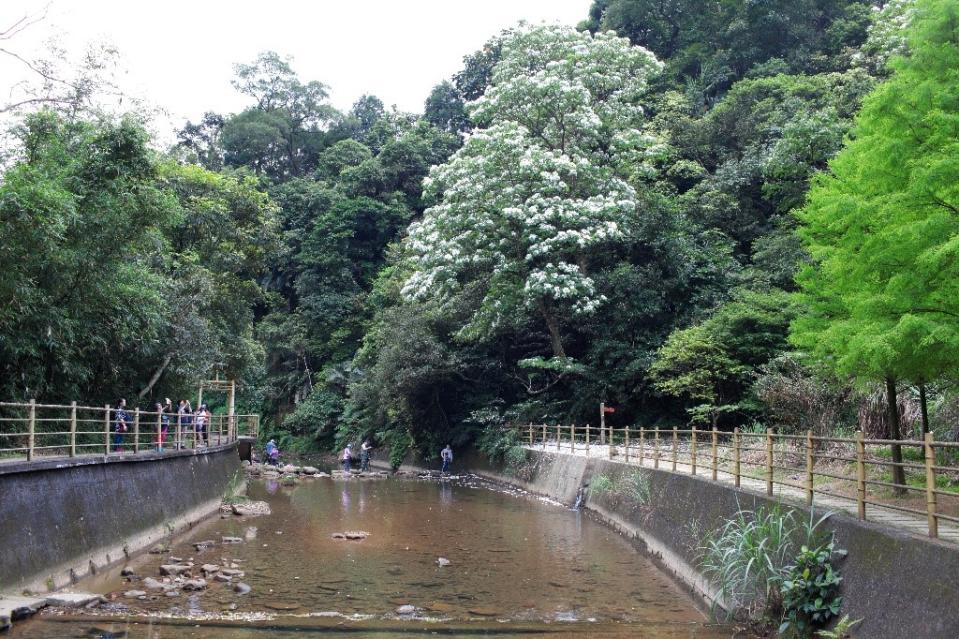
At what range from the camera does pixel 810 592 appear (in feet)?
26.1

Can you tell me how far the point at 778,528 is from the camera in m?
9.07

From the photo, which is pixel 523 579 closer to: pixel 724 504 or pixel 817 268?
pixel 724 504

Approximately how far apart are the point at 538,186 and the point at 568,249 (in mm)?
2517

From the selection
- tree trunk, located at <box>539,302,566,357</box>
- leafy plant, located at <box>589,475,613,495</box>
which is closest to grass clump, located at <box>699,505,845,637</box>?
leafy plant, located at <box>589,475,613,495</box>

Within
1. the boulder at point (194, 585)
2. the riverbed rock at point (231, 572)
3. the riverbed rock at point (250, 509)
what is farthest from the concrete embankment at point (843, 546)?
the riverbed rock at point (250, 509)

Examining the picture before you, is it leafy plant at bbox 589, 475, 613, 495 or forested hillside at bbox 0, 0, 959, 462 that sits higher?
forested hillside at bbox 0, 0, 959, 462

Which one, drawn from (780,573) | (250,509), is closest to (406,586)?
(780,573)

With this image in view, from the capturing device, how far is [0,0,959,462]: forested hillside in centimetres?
1117

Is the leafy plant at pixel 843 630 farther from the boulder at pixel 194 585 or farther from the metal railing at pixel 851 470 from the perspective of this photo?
the boulder at pixel 194 585

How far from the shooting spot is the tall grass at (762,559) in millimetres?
8562

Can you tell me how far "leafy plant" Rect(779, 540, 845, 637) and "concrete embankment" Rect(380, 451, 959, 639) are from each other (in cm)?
15

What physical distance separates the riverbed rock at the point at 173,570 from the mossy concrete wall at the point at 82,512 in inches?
37.4

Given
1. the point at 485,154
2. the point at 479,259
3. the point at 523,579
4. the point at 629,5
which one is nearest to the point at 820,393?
the point at 523,579

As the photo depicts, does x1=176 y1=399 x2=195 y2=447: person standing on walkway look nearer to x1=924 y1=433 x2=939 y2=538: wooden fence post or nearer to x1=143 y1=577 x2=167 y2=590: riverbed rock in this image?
x1=143 y1=577 x2=167 y2=590: riverbed rock
